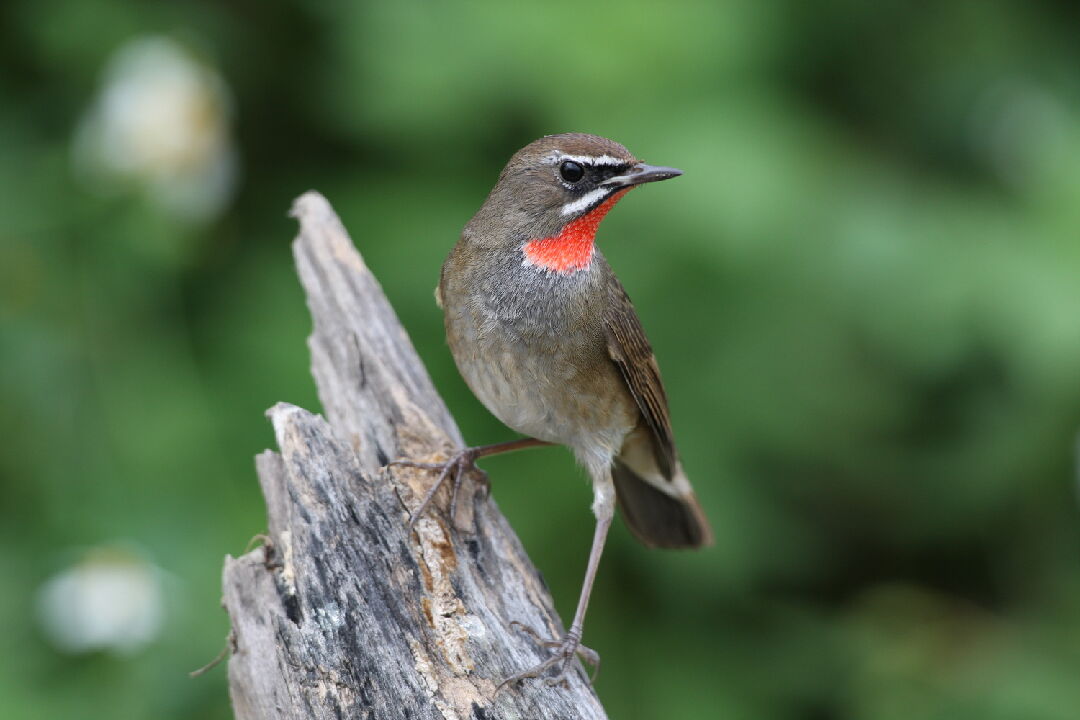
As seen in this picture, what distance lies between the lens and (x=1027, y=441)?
5.34 m

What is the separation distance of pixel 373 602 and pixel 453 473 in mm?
780

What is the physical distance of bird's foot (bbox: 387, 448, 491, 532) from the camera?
3.65m

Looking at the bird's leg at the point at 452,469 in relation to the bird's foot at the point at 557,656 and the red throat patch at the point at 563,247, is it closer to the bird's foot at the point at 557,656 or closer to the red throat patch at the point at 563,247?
the bird's foot at the point at 557,656

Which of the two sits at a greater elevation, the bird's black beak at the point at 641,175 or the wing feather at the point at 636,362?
the bird's black beak at the point at 641,175

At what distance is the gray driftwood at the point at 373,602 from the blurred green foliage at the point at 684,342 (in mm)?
1335

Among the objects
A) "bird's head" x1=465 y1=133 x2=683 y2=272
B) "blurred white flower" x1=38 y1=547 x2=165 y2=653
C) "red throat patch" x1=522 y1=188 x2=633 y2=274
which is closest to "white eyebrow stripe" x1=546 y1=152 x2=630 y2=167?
"bird's head" x1=465 y1=133 x2=683 y2=272

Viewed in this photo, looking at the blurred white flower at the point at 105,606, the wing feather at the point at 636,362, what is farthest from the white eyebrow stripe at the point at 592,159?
the blurred white flower at the point at 105,606

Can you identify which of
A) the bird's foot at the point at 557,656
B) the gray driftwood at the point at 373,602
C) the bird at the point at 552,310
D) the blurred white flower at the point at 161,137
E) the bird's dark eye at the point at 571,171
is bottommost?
the bird's foot at the point at 557,656

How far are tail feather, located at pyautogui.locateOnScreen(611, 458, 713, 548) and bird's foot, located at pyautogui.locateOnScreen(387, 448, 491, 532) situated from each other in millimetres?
941

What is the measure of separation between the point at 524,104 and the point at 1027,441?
103 inches

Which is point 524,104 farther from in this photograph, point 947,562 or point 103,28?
point 947,562

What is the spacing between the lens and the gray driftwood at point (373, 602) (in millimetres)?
3082

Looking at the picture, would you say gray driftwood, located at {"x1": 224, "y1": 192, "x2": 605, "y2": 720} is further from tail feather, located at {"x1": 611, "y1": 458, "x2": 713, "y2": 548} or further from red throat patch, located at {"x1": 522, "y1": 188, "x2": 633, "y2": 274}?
tail feather, located at {"x1": 611, "y1": 458, "x2": 713, "y2": 548}

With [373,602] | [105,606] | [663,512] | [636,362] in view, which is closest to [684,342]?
[663,512]
